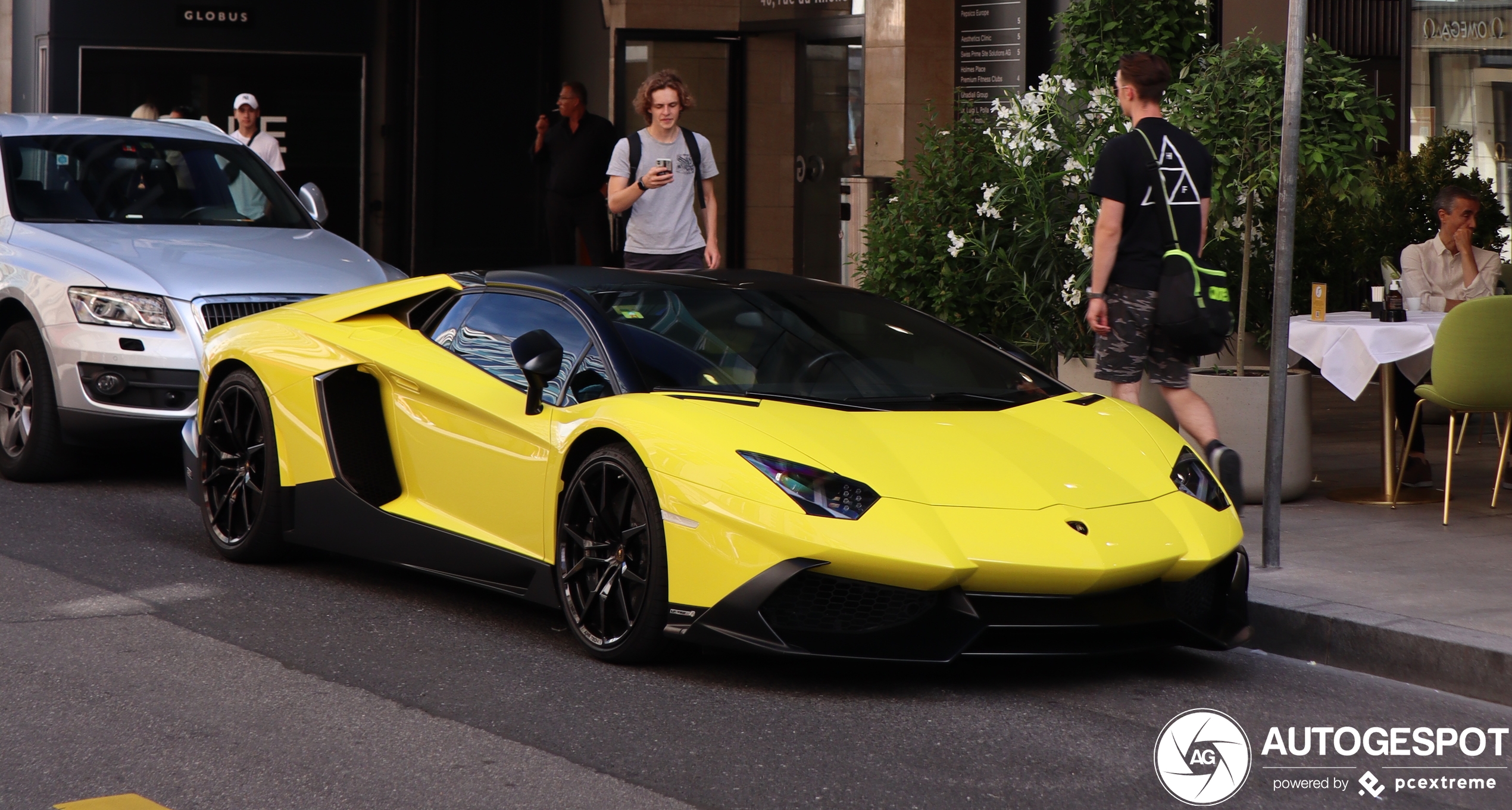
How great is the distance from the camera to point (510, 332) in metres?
6.14

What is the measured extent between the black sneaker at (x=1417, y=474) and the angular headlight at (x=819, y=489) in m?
4.89

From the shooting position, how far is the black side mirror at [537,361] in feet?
18.6

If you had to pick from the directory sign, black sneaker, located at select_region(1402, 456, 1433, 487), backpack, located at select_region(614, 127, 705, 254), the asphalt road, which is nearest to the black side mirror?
the asphalt road

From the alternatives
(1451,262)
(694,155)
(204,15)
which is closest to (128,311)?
(694,155)

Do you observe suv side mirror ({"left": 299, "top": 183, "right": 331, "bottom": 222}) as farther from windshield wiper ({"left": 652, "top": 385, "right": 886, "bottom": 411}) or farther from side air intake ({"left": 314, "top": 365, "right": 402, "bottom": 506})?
windshield wiper ({"left": 652, "top": 385, "right": 886, "bottom": 411})

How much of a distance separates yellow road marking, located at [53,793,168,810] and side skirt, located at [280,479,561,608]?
1724mm

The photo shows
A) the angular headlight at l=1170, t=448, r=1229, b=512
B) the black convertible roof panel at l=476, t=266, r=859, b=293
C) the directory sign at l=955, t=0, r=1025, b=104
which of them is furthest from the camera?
the directory sign at l=955, t=0, r=1025, b=104

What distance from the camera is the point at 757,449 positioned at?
16.8 feet

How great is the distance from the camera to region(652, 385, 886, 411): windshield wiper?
5516 mm

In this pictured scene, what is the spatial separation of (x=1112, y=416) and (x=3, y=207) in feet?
19.8

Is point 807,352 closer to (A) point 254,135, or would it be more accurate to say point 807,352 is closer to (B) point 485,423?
(B) point 485,423

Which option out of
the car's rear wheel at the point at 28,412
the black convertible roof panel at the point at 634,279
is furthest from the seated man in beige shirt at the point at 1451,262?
the car's rear wheel at the point at 28,412

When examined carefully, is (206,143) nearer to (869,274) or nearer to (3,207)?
(3,207)

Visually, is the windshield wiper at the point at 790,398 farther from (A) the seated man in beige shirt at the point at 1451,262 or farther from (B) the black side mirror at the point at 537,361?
(A) the seated man in beige shirt at the point at 1451,262
